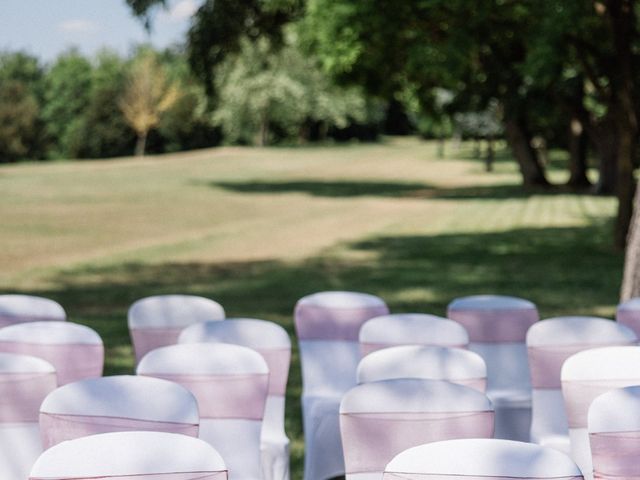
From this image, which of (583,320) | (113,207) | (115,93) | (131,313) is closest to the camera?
(583,320)

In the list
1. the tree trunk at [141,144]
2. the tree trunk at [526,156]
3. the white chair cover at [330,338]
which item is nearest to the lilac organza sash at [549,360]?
the white chair cover at [330,338]

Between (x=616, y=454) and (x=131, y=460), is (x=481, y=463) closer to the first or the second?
(x=616, y=454)

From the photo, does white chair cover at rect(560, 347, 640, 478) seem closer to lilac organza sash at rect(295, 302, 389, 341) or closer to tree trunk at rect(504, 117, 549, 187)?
lilac organza sash at rect(295, 302, 389, 341)

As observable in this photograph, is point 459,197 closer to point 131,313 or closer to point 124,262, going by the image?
point 124,262

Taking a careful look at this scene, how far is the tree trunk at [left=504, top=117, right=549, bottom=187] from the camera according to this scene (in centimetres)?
3481

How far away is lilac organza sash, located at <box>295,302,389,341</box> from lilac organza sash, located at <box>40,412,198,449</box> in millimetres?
2656

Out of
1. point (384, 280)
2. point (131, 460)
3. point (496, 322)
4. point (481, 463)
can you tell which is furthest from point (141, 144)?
point (481, 463)

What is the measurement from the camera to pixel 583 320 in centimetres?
560

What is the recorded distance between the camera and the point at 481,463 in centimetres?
308

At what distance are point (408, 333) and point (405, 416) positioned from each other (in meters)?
1.69

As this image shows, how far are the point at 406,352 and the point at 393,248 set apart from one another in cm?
1424

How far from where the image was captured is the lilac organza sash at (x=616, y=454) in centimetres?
363

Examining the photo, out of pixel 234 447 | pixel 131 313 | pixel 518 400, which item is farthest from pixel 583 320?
pixel 131 313

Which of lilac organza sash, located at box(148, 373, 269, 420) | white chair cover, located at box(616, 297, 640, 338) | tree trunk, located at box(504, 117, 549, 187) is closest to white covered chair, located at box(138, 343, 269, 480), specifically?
lilac organza sash, located at box(148, 373, 269, 420)
